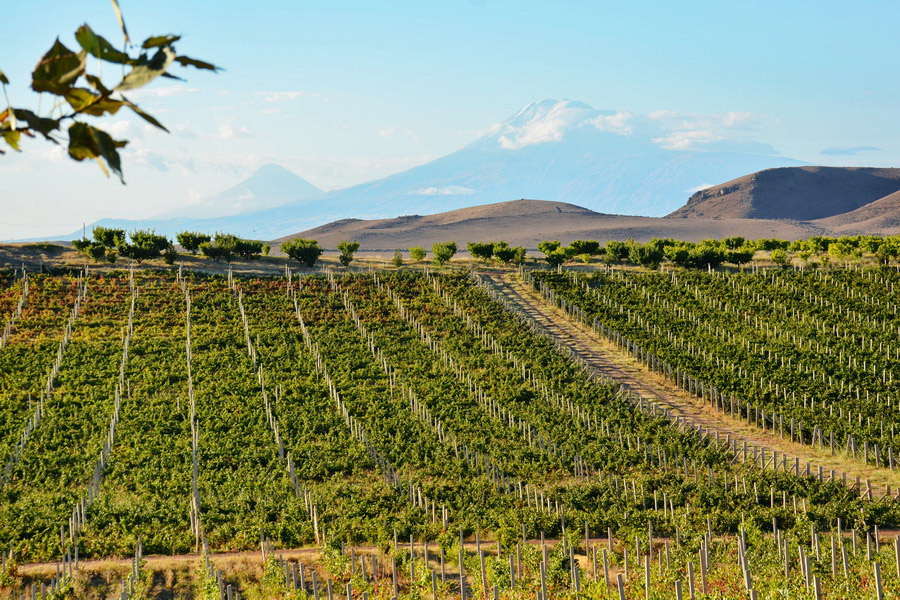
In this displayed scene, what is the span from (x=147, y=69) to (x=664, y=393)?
33244 millimetres

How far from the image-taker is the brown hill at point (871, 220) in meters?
155

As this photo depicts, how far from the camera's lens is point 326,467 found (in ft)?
79.2

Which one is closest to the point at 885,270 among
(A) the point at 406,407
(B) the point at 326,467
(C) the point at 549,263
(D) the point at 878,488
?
(C) the point at 549,263

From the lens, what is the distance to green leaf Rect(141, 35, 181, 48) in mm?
2289

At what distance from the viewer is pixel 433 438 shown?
88.4ft

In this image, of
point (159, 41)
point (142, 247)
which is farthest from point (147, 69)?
point (142, 247)

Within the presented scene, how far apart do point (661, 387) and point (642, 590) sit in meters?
21.7

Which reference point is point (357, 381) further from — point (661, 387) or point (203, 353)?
point (661, 387)

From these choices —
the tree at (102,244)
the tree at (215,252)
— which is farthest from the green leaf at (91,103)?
the tree at (215,252)

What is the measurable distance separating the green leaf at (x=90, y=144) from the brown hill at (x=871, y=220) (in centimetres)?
16969

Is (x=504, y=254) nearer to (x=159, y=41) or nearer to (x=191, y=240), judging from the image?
(x=191, y=240)

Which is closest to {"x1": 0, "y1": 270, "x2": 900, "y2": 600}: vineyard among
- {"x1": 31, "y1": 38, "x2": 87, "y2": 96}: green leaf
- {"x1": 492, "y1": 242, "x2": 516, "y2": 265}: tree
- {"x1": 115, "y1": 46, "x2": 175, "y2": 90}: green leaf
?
{"x1": 115, "y1": 46, "x2": 175, "y2": 90}: green leaf

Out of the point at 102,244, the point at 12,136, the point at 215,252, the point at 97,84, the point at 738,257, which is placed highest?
the point at 102,244

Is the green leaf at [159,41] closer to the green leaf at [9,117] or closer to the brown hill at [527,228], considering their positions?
the green leaf at [9,117]
